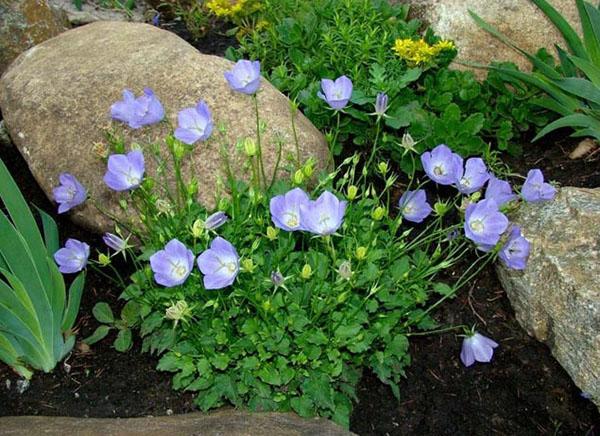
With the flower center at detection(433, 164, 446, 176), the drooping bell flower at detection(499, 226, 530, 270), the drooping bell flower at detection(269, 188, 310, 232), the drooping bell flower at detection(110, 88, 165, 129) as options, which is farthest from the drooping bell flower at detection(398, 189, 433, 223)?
the drooping bell flower at detection(110, 88, 165, 129)

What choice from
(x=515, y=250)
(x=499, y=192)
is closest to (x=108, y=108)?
(x=499, y=192)

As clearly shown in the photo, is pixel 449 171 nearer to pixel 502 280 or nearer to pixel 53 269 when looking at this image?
pixel 502 280

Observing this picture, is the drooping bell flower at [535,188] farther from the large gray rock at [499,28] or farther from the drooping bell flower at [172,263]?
the large gray rock at [499,28]

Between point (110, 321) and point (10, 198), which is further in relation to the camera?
point (110, 321)

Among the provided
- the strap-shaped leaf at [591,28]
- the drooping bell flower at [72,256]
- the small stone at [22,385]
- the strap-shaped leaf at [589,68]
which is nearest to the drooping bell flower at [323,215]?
the drooping bell flower at [72,256]

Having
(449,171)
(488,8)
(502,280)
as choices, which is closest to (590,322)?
(502,280)

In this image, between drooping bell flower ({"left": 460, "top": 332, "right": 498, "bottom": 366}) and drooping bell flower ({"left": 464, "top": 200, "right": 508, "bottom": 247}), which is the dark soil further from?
drooping bell flower ({"left": 464, "top": 200, "right": 508, "bottom": 247})
